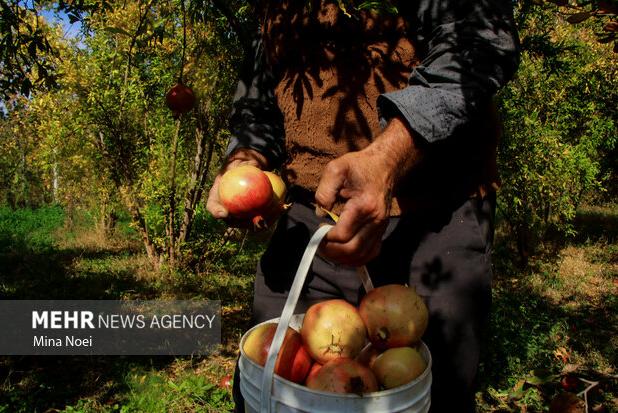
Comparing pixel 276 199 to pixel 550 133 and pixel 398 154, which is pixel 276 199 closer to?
pixel 398 154

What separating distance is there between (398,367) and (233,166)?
1.06m

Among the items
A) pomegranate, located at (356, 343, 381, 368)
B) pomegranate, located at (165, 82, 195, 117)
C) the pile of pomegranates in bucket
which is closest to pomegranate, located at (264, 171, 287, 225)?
→ the pile of pomegranates in bucket

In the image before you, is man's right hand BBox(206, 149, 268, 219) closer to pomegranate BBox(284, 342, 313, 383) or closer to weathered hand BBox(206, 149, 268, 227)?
weathered hand BBox(206, 149, 268, 227)

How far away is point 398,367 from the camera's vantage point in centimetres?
115

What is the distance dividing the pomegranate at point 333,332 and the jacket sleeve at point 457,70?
0.51 meters

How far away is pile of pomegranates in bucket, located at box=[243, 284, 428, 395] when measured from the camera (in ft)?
3.82

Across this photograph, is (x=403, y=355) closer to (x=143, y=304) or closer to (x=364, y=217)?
(x=364, y=217)

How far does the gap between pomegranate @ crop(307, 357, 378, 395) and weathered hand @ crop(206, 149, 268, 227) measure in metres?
0.71

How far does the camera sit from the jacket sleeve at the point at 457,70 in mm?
1302

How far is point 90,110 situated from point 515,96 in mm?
6069

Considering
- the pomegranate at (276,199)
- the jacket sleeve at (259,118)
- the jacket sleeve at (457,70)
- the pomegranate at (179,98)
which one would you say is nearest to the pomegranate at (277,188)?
the pomegranate at (276,199)

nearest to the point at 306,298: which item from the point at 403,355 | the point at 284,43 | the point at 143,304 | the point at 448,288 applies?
the point at 448,288

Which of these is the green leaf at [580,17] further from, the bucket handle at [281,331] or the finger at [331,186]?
the bucket handle at [281,331]

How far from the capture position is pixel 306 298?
1.78m
